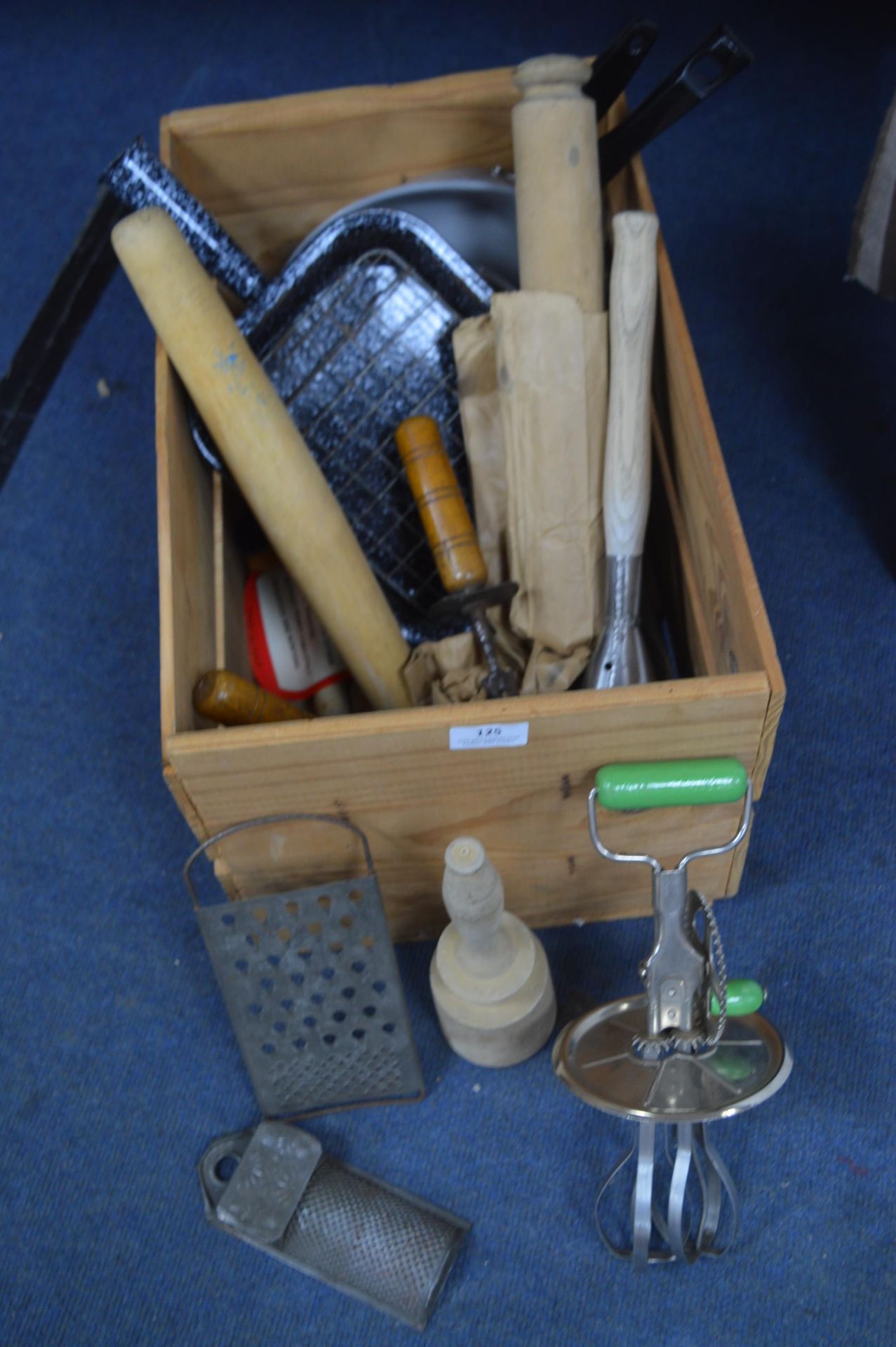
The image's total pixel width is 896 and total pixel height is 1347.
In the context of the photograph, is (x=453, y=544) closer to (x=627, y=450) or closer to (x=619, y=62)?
(x=627, y=450)

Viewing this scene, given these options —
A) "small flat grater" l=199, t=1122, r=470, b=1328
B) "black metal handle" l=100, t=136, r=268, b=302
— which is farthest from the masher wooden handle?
"small flat grater" l=199, t=1122, r=470, b=1328

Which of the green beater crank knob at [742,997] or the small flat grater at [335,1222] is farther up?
the green beater crank knob at [742,997]

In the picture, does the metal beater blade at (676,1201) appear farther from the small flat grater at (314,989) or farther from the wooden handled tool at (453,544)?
the wooden handled tool at (453,544)

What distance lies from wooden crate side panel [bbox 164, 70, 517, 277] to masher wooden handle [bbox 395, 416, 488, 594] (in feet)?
1.05

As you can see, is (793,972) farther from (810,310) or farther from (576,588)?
(810,310)

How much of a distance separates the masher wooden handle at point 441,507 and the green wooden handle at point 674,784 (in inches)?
9.1

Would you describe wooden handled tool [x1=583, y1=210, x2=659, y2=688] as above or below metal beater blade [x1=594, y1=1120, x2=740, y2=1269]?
above


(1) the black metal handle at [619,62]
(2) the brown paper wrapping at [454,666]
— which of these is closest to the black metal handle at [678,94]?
(1) the black metal handle at [619,62]

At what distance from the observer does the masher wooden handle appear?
2.87ft

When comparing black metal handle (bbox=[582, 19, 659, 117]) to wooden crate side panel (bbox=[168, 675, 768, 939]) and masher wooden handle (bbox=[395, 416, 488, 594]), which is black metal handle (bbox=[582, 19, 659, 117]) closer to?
masher wooden handle (bbox=[395, 416, 488, 594])

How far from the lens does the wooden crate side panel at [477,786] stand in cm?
68

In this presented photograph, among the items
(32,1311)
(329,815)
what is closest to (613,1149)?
(329,815)

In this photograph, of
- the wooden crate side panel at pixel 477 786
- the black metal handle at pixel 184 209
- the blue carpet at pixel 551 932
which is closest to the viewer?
the wooden crate side panel at pixel 477 786

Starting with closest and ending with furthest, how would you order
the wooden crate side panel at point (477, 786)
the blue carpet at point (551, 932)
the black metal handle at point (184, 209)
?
1. the wooden crate side panel at point (477, 786)
2. the blue carpet at point (551, 932)
3. the black metal handle at point (184, 209)
